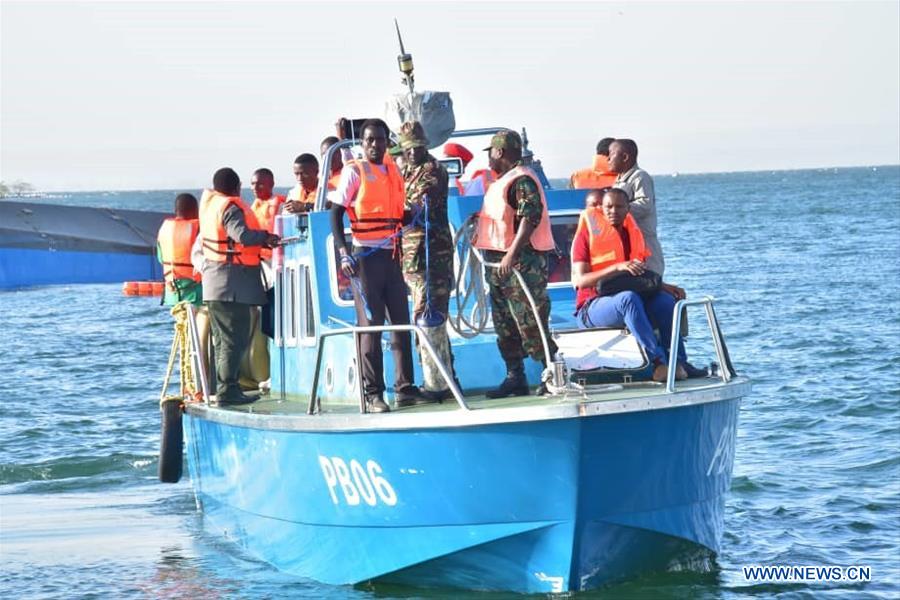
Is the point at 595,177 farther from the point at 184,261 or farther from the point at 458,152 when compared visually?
the point at 184,261

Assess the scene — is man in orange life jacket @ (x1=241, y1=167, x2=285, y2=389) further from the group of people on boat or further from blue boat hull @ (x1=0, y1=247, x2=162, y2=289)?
blue boat hull @ (x1=0, y1=247, x2=162, y2=289)

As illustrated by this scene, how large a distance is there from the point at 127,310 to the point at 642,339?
98.3 feet

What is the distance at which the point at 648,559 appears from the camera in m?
9.57

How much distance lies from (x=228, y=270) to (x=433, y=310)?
227 centimetres

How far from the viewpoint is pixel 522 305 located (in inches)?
377

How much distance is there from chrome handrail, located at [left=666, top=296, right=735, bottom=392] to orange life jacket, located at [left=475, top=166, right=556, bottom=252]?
92 centimetres

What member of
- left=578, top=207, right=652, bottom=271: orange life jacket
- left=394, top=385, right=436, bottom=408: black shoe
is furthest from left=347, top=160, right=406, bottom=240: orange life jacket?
left=578, top=207, right=652, bottom=271: orange life jacket

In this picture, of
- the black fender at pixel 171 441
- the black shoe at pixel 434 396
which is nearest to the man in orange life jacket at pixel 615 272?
the black shoe at pixel 434 396

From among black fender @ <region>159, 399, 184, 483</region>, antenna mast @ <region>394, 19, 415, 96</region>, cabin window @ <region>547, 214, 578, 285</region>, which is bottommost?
black fender @ <region>159, 399, 184, 483</region>

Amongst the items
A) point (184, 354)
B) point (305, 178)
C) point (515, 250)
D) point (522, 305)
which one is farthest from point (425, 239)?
point (184, 354)

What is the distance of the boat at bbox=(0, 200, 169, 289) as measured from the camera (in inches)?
1443

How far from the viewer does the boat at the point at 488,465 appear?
8.91 metres

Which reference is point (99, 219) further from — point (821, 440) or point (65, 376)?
point (821, 440)

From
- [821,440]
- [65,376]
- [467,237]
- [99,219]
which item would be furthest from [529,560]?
[99,219]
